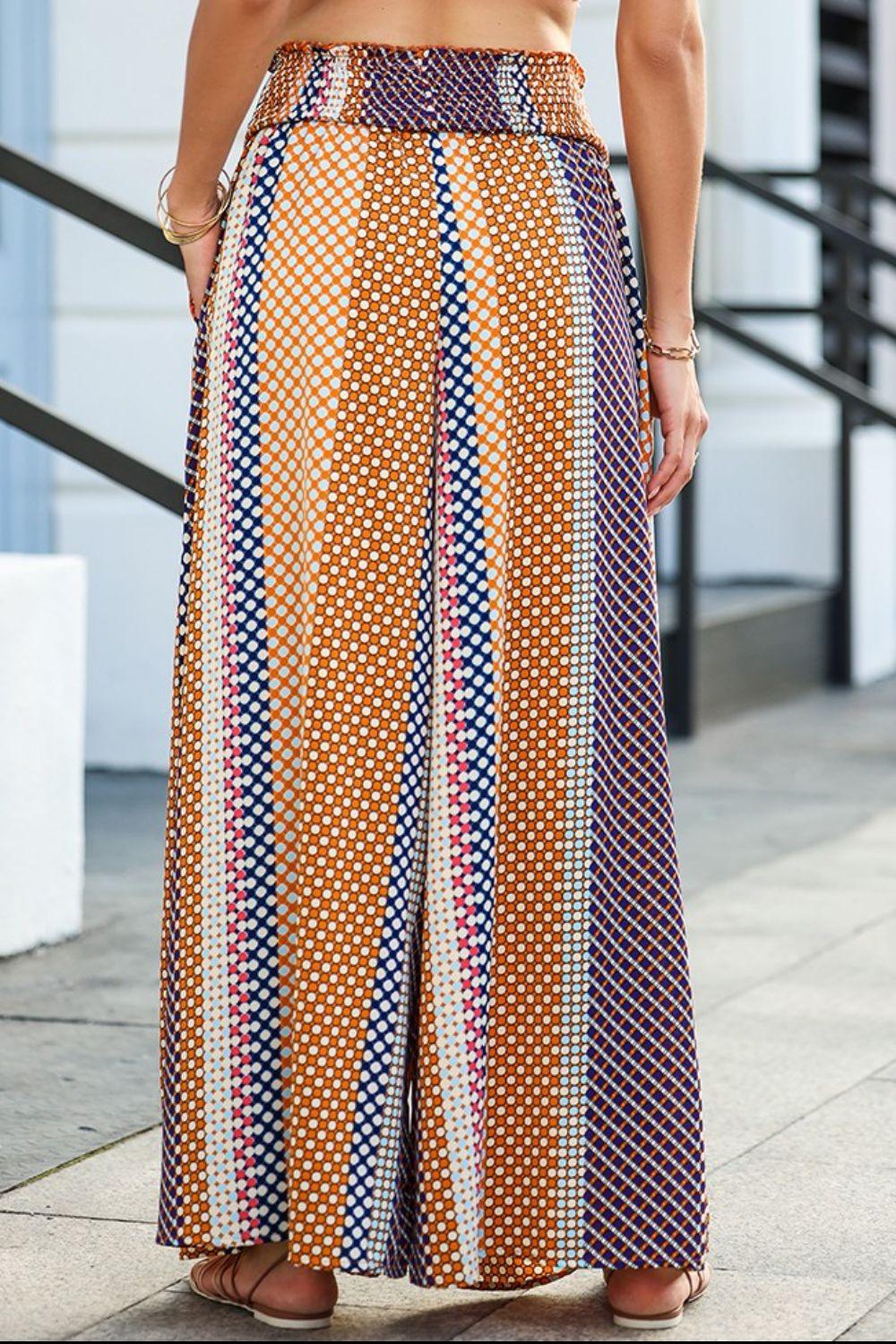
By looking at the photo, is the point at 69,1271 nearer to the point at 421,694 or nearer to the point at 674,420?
the point at 421,694

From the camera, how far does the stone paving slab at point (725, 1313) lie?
237 cm

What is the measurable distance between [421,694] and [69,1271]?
2.35ft

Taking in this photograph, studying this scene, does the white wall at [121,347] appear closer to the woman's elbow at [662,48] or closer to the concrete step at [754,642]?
the concrete step at [754,642]

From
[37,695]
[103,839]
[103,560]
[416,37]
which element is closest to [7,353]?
[103,560]

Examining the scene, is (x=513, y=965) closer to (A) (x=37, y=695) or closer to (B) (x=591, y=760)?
(B) (x=591, y=760)

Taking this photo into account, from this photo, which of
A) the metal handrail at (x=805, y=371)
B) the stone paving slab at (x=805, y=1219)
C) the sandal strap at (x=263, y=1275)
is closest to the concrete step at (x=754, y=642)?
the metal handrail at (x=805, y=371)

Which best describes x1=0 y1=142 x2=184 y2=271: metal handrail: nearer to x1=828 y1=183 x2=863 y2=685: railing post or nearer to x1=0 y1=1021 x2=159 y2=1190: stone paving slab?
x1=0 y1=1021 x2=159 y2=1190: stone paving slab

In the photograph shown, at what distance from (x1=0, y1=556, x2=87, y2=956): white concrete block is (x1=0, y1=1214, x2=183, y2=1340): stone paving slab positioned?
1353mm

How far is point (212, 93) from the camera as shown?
7.77 feet

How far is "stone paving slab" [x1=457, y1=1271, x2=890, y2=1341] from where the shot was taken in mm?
2369

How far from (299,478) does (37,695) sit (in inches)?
72.8

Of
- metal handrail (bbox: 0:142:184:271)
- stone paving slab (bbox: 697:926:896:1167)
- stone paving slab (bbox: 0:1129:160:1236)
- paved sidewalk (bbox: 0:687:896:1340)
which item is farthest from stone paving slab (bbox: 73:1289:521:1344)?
metal handrail (bbox: 0:142:184:271)

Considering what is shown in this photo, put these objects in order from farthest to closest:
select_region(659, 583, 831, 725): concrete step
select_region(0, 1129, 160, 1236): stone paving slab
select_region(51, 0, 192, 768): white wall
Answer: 1. select_region(659, 583, 831, 725): concrete step
2. select_region(51, 0, 192, 768): white wall
3. select_region(0, 1129, 160, 1236): stone paving slab

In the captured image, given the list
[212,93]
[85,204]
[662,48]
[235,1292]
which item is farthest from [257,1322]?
[85,204]
